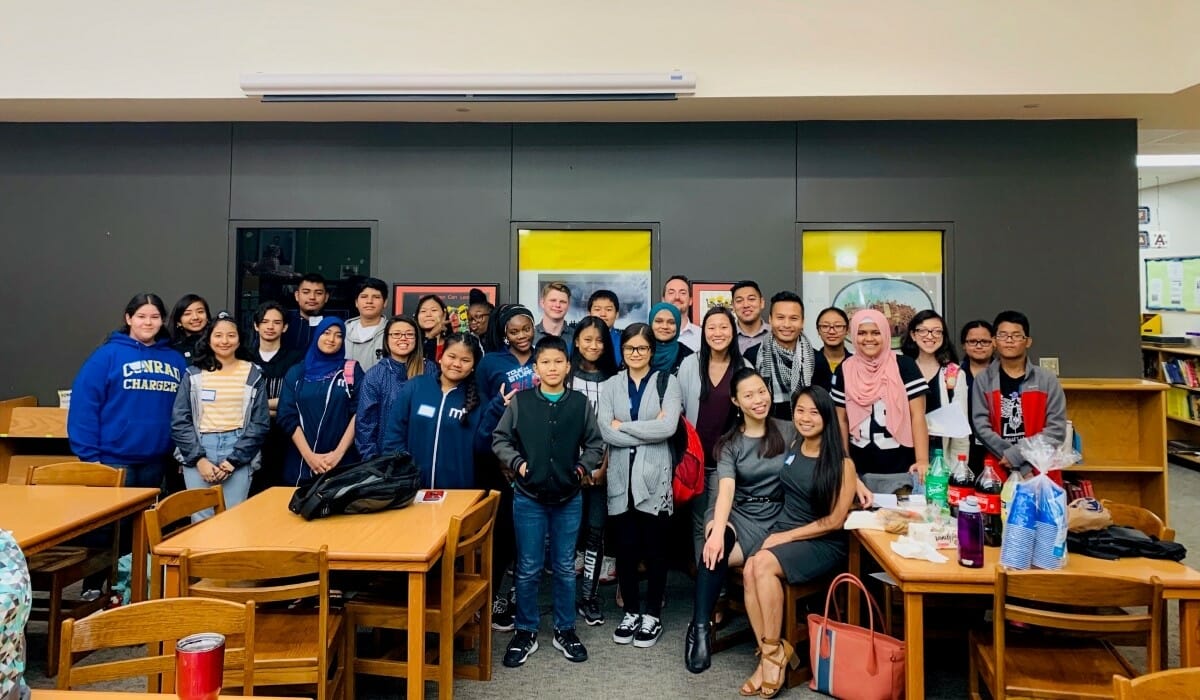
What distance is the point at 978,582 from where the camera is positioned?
2.24m

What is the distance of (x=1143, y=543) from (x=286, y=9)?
5.56 m

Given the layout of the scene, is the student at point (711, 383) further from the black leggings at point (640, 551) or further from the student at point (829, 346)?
the student at point (829, 346)

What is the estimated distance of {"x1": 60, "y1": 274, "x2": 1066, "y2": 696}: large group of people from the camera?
10.1 feet

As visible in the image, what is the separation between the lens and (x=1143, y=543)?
244 centimetres

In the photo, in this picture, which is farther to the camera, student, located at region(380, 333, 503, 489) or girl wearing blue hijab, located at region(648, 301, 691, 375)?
girl wearing blue hijab, located at region(648, 301, 691, 375)

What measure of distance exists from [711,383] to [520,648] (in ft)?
5.25

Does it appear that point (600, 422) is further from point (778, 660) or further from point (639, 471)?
point (778, 660)

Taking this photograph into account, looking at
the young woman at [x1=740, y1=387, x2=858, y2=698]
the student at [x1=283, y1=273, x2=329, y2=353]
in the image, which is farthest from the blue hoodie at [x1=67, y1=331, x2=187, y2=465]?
the young woman at [x1=740, y1=387, x2=858, y2=698]

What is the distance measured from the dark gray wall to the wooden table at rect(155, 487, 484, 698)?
2712 millimetres

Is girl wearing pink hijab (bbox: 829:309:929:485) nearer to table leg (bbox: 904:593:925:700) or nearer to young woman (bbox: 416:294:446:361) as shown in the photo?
table leg (bbox: 904:593:925:700)

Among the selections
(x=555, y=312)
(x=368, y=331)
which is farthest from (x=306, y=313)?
(x=555, y=312)

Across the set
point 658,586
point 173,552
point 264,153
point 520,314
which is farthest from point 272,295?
point 658,586

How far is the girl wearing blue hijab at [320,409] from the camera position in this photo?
12.4ft

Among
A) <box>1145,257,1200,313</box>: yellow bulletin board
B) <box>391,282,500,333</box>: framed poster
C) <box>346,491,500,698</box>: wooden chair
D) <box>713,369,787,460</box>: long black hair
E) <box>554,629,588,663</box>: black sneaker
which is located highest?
<box>1145,257,1200,313</box>: yellow bulletin board
